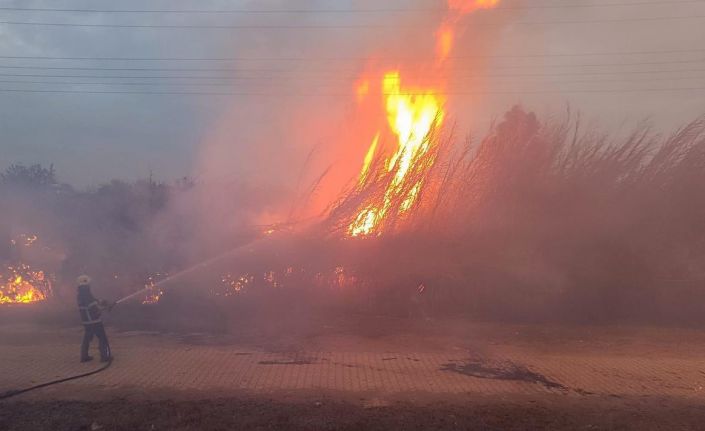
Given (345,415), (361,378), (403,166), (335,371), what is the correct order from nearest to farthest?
(345,415), (361,378), (335,371), (403,166)

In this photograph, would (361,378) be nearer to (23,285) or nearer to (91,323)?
(91,323)

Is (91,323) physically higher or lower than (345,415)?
higher

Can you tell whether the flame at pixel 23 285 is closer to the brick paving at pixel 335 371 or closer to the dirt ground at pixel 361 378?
the dirt ground at pixel 361 378

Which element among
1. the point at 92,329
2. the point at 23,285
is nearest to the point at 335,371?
the point at 92,329

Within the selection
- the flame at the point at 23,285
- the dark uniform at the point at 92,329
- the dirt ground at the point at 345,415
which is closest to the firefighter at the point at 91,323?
the dark uniform at the point at 92,329

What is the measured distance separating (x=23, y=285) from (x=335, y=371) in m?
9.27

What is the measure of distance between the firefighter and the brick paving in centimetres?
19

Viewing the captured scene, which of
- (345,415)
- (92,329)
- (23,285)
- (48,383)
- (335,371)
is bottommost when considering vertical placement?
(345,415)

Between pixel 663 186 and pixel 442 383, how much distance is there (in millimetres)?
8815

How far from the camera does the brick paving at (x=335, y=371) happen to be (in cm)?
689

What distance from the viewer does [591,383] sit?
24.0 ft

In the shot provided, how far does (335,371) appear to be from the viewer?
7.67m


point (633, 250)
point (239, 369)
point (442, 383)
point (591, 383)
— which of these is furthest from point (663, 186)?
point (239, 369)

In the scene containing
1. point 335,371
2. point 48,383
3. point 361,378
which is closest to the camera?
point 48,383
